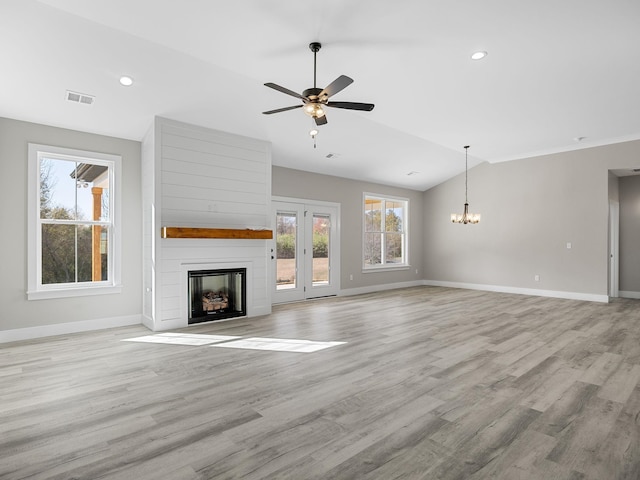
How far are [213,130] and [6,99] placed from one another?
2410 mm

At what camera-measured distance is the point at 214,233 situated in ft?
17.2

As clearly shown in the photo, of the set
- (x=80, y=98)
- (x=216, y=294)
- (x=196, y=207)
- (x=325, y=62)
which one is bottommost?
(x=216, y=294)

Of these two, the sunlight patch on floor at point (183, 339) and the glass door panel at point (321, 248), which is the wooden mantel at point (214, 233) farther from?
the glass door panel at point (321, 248)

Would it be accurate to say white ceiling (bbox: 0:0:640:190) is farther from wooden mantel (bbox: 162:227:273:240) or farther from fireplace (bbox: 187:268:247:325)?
fireplace (bbox: 187:268:247:325)

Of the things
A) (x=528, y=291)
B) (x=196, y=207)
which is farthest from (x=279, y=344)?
(x=528, y=291)

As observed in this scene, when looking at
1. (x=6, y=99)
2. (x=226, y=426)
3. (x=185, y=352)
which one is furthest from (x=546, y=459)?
(x=6, y=99)

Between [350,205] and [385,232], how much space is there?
4.94 feet

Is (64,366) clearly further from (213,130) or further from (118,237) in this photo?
(213,130)

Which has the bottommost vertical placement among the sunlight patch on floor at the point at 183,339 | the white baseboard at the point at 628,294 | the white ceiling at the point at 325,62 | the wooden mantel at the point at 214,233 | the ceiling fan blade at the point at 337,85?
the sunlight patch on floor at the point at 183,339

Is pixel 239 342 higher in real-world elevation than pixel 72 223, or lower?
lower

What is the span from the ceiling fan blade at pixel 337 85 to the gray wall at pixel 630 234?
8210 millimetres

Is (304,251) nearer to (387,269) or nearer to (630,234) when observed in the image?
(387,269)

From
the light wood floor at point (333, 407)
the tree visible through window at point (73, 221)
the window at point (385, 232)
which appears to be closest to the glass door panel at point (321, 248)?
the window at point (385, 232)

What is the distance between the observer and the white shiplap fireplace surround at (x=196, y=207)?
5.02 meters
